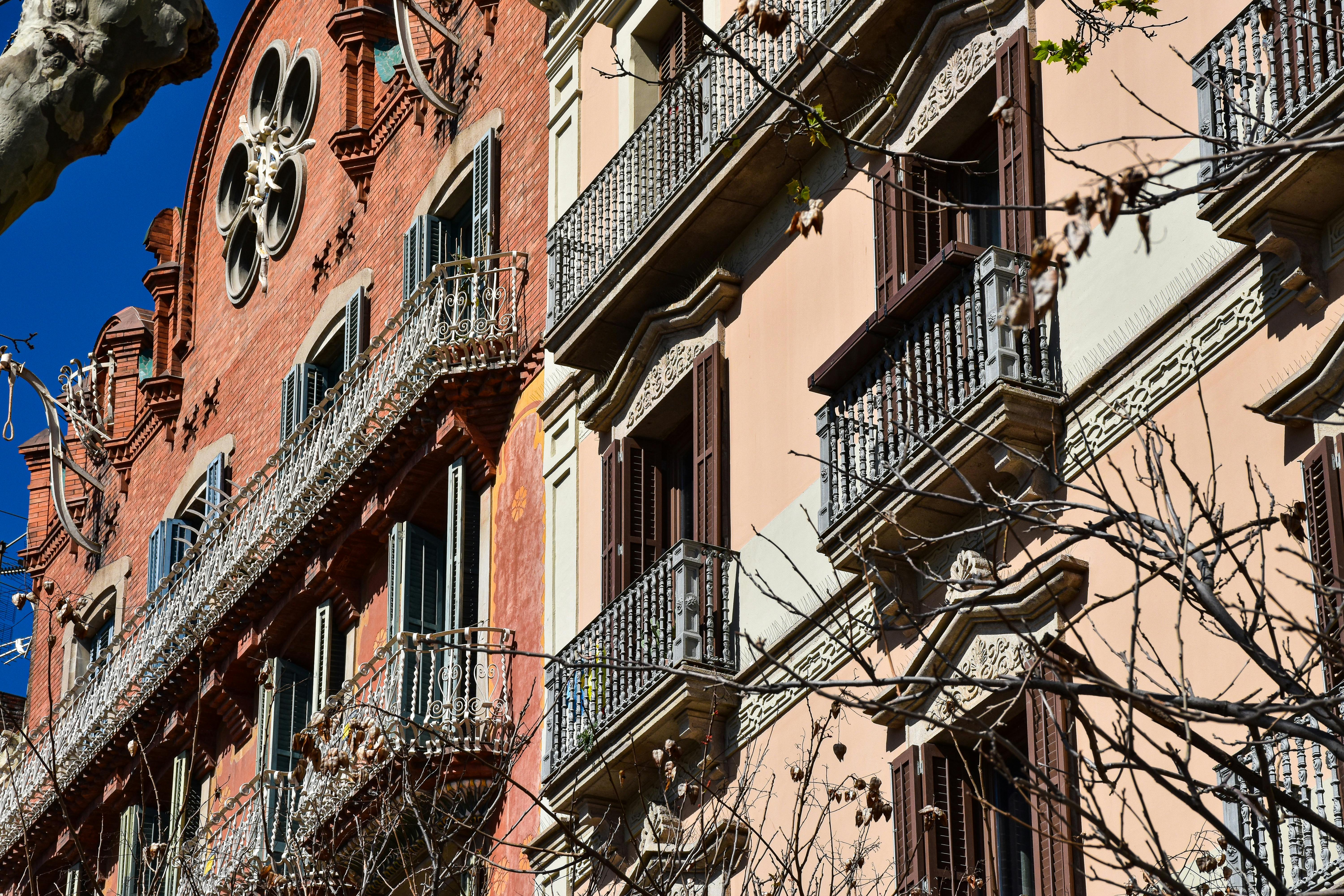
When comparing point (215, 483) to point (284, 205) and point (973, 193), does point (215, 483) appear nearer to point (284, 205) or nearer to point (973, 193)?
point (284, 205)

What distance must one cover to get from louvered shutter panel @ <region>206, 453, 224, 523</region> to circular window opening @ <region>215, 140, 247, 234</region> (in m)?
3.34

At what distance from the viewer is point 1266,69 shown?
39.9 ft

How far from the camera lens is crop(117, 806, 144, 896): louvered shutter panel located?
86.1ft

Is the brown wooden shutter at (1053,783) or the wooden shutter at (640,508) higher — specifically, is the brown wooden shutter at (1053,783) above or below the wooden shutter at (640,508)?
below

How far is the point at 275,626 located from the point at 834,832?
11.4m

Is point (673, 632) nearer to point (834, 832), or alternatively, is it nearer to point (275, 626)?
point (834, 832)

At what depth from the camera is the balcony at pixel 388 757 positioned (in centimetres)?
1858

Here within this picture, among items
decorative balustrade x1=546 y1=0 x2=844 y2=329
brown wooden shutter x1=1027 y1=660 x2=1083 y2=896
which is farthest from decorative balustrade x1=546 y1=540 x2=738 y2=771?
brown wooden shutter x1=1027 y1=660 x2=1083 y2=896

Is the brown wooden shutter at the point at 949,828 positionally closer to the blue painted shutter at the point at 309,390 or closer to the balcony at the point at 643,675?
the balcony at the point at 643,675

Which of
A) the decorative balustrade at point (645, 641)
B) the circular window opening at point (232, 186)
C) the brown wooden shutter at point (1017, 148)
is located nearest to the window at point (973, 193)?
the brown wooden shutter at point (1017, 148)

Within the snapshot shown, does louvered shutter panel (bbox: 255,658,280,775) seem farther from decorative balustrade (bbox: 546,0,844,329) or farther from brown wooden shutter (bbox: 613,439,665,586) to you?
brown wooden shutter (bbox: 613,439,665,586)

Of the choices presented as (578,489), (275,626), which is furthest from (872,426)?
(275,626)

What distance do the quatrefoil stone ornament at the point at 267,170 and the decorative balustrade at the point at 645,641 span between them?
12.0 metres

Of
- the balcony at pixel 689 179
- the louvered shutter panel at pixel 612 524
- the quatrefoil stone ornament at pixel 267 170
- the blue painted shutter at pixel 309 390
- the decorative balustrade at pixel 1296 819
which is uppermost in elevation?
the quatrefoil stone ornament at pixel 267 170
